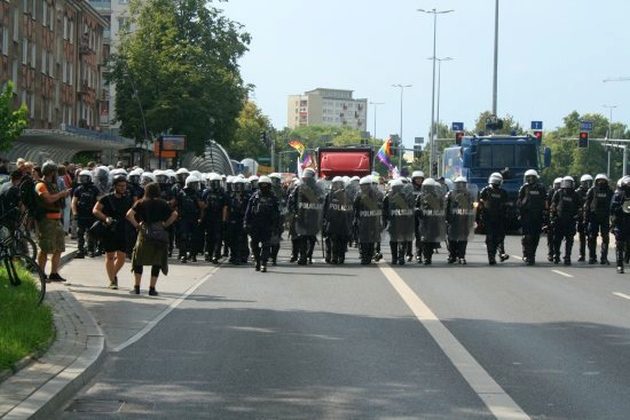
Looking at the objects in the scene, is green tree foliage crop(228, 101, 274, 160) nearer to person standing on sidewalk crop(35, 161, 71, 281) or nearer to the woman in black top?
person standing on sidewalk crop(35, 161, 71, 281)

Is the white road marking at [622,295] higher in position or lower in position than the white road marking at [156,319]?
higher

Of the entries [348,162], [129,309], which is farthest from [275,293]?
[348,162]

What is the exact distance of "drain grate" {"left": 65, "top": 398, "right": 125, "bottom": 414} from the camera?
8.59 metres

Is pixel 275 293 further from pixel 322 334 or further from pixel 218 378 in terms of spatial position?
pixel 218 378

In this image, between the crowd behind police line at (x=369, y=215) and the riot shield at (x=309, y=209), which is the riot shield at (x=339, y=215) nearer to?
the crowd behind police line at (x=369, y=215)

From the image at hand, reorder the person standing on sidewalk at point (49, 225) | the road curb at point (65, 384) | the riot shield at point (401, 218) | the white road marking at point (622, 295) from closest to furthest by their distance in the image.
Answer: the road curb at point (65, 384) < the white road marking at point (622, 295) < the person standing on sidewalk at point (49, 225) < the riot shield at point (401, 218)

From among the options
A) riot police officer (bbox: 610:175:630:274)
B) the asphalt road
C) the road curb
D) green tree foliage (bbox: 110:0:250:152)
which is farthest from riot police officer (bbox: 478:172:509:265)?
green tree foliage (bbox: 110:0:250:152)

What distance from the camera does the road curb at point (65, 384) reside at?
802cm

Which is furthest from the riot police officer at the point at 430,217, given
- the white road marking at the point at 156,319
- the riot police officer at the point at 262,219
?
the white road marking at the point at 156,319

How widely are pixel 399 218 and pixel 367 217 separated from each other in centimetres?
63

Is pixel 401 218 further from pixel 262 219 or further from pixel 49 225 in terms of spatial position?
pixel 49 225

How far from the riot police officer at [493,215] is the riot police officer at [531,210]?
17.7 inches

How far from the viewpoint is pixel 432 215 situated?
2569 centimetres

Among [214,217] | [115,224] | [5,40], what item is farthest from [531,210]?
[5,40]
